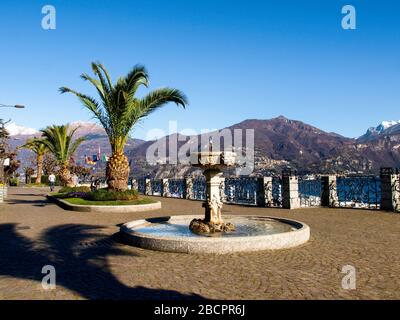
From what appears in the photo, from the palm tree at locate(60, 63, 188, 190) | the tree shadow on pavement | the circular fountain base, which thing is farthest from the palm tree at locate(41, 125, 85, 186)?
the circular fountain base

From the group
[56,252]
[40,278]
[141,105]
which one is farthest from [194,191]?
[40,278]

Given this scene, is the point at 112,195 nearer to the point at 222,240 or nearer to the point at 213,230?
the point at 213,230

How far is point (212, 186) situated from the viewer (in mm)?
10406

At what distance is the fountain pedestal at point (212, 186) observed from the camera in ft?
32.7

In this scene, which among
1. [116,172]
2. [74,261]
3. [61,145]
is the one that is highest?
[61,145]

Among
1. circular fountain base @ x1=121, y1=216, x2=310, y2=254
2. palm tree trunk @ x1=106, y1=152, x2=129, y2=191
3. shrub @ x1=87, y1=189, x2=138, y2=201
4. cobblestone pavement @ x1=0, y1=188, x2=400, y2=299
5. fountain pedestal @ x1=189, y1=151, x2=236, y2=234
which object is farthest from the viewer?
palm tree trunk @ x1=106, y1=152, x2=129, y2=191

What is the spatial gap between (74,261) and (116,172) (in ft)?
41.3

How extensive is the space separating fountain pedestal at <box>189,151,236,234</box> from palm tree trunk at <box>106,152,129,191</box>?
10353 millimetres

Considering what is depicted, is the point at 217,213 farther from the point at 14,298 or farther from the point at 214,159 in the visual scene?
the point at 14,298

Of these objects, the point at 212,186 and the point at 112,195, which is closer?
the point at 212,186

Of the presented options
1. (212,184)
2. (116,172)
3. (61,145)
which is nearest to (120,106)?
(116,172)

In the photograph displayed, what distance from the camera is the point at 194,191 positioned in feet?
90.6

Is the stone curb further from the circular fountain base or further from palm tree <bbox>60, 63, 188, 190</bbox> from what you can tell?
the circular fountain base

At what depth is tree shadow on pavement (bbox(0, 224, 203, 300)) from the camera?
550cm
